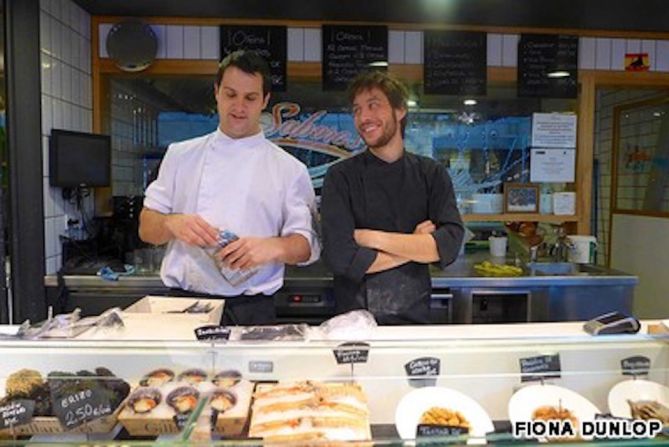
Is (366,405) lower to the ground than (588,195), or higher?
lower

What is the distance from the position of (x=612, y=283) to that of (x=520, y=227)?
0.75 meters

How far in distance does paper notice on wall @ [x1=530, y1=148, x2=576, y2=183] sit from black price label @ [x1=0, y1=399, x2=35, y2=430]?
313 cm

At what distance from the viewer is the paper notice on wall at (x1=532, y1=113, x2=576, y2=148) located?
3.46 m

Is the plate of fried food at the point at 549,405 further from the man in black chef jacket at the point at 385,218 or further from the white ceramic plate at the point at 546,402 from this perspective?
the man in black chef jacket at the point at 385,218

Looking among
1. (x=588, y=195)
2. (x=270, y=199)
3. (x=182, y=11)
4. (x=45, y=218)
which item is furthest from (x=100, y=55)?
(x=588, y=195)

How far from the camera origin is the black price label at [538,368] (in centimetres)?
122

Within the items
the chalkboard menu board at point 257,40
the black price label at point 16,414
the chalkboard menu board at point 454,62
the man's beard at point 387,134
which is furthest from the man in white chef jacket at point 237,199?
the chalkboard menu board at point 454,62

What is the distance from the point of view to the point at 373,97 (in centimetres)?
171

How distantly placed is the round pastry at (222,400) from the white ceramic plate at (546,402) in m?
0.56

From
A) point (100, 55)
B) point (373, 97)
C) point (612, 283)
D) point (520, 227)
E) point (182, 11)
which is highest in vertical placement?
point (182, 11)

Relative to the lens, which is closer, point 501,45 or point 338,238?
point 338,238

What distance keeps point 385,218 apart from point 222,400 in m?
0.87

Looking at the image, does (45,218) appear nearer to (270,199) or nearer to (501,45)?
(270,199)

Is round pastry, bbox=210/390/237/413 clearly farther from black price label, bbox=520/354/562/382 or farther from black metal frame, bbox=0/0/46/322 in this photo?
black metal frame, bbox=0/0/46/322
